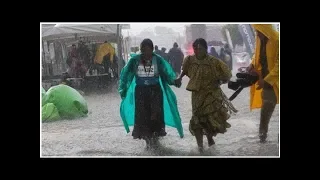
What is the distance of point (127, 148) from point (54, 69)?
1.22 m

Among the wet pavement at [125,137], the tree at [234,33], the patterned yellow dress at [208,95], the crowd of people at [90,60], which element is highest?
the tree at [234,33]

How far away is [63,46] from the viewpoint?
747cm

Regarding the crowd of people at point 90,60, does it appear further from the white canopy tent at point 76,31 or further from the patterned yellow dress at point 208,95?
the patterned yellow dress at point 208,95

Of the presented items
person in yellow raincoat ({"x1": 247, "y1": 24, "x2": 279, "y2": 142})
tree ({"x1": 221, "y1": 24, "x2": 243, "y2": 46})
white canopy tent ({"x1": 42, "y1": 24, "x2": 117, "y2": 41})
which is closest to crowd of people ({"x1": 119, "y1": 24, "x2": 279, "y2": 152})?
person in yellow raincoat ({"x1": 247, "y1": 24, "x2": 279, "y2": 142})

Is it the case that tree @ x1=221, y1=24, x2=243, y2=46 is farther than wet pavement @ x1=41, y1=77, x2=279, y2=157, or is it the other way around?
wet pavement @ x1=41, y1=77, x2=279, y2=157

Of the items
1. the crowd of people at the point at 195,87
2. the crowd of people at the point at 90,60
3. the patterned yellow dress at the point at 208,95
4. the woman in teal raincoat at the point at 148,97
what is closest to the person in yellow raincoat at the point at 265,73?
the crowd of people at the point at 195,87

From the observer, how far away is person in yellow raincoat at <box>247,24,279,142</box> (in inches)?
292

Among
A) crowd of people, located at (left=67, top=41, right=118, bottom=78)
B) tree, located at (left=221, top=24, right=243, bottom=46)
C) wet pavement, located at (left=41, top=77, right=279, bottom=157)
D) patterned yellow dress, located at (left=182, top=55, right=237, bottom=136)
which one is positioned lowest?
wet pavement, located at (left=41, top=77, right=279, bottom=157)

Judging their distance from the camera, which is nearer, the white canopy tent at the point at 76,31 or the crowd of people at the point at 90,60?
the white canopy tent at the point at 76,31

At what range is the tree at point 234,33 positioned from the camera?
24.2 feet

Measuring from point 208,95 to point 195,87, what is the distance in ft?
0.58

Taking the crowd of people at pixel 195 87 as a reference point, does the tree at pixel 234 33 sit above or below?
above

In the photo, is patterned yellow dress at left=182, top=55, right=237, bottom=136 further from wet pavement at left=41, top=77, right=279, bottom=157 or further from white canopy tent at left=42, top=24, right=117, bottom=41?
white canopy tent at left=42, top=24, right=117, bottom=41
